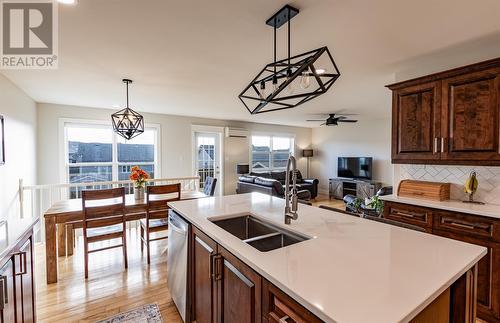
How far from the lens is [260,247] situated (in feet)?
5.44

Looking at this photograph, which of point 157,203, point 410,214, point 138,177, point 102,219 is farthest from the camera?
point 138,177

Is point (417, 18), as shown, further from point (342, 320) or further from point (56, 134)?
point (56, 134)

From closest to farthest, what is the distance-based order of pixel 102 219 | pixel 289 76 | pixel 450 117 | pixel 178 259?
pixel 289 76 → pixel 178 259 → pixel 450 117 → pixel 102 219

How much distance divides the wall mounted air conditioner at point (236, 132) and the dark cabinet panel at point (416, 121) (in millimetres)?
4884

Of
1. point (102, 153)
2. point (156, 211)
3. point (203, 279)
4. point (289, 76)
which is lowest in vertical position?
point (203, 279)

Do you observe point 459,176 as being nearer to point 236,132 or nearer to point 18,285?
point 18,285

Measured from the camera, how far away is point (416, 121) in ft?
8.37

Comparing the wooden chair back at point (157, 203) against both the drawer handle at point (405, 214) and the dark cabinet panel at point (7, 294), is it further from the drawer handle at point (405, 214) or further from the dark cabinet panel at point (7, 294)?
the drawer handle at point (405, 214)

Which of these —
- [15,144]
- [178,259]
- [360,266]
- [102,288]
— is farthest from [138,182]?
[360,266]

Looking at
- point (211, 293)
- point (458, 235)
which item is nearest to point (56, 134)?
point (211, 293)

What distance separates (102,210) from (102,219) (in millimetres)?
121

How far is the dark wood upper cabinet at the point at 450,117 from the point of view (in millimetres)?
2076

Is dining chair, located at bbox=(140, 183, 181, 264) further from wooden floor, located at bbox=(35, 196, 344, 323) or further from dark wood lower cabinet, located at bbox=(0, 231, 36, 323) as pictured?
dark wood lower cabinet, located at bbox=(0, 231, 36, 323)

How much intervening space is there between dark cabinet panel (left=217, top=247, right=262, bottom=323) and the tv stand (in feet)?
20.6
